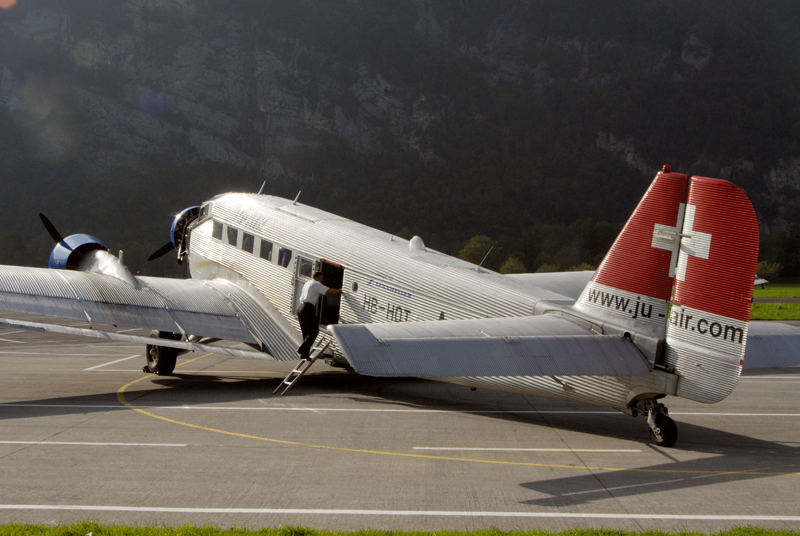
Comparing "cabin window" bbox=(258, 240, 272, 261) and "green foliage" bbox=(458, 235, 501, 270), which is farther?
"green foliage" bbox=(458, 235, 501, 270)

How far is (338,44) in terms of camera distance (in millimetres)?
194375

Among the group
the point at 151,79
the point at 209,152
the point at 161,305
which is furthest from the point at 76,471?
the point at 151,79

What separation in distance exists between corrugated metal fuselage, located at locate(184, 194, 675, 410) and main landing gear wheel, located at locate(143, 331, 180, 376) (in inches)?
92.8

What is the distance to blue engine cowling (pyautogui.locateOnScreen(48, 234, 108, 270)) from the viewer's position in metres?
Result: 19.2

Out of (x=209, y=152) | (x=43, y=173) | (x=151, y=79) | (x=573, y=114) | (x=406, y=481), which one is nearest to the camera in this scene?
(x=406, y=481)

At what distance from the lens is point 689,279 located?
10617 millimetres

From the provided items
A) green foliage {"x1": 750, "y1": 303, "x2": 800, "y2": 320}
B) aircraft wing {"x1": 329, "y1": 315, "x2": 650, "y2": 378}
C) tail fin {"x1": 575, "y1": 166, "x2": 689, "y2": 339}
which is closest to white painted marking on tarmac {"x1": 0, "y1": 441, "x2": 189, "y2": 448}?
aircraft wing {"x1": 329, "y1": 315, "x2": 650, "y2": 378}

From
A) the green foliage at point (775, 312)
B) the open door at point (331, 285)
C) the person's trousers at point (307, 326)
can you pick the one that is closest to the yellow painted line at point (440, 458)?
the person's trousers at point (307, 326)

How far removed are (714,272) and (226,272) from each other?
1288cm

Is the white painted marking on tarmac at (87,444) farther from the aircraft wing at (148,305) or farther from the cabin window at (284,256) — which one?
the cabin window at (284,256)

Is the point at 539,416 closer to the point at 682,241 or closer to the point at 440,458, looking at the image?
the point at 440,458

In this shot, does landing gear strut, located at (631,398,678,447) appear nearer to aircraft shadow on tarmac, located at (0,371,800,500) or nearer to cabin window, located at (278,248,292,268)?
aircraft shadow on tarmac, located at (0,371,800,500)

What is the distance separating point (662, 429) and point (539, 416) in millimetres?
2953

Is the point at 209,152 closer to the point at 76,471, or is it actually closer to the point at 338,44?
the point at 338,44
